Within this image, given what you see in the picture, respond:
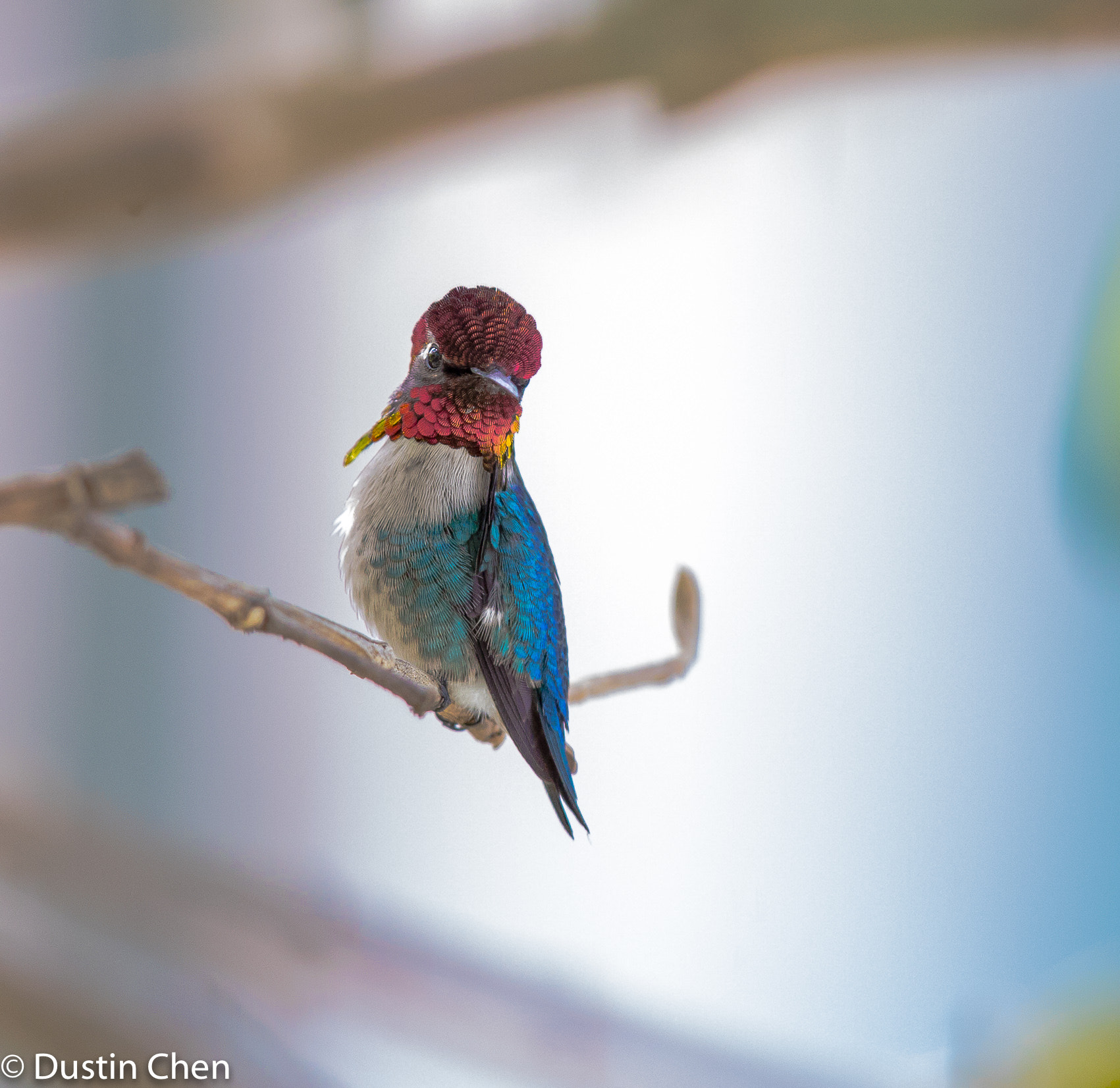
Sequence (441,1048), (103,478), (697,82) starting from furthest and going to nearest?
1. (697,82)
2. (441,1048)
3. (103,478)

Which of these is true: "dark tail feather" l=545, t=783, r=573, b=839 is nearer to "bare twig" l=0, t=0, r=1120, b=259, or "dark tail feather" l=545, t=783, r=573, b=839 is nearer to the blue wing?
the blue wing

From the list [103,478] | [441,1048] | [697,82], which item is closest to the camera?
[103,478]

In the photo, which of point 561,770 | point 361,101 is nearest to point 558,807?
point 561,770

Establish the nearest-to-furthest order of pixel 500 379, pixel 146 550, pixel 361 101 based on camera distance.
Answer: pixel 146 550
pixel 500 379
pixel 361 101

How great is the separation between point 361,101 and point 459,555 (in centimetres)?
45

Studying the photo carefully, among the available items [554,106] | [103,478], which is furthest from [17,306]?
[103,478]

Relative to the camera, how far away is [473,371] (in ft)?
0.96

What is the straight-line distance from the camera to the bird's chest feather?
12.5 inches

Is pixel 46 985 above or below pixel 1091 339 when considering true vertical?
below

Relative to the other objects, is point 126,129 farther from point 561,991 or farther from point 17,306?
point 561,991

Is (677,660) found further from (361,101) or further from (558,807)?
(361,101)

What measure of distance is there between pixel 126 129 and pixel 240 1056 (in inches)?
20.3

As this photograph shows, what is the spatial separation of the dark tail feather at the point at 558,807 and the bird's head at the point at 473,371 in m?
0.09

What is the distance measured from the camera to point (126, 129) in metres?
0.65
